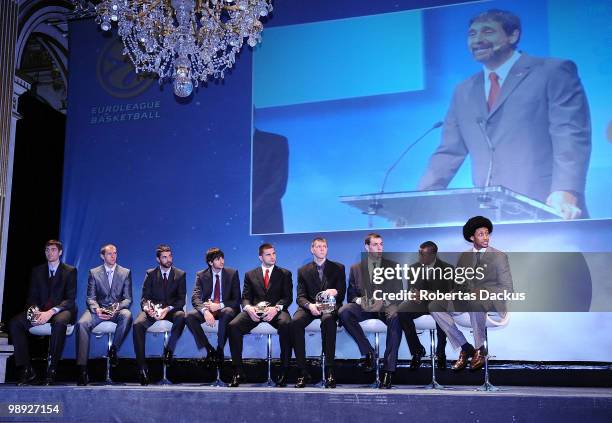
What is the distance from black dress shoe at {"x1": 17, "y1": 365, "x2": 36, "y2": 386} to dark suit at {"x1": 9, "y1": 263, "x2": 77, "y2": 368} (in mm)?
67

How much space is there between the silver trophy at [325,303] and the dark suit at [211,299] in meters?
0.79

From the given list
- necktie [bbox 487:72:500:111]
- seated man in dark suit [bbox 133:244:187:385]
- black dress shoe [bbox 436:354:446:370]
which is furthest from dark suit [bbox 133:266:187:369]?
necktie [bbox 487:72:500:111]

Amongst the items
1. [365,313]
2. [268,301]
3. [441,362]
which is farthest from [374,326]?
[268,301]

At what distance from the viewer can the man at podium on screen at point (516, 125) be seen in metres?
5.98

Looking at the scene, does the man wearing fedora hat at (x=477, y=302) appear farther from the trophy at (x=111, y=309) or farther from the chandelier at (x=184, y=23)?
the trophy at (x=111, y=309)

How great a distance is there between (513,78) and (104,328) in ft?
14.1

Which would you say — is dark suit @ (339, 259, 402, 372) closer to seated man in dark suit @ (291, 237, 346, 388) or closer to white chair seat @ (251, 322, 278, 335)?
seated man in dark suit @ (291, 237, 346, 388)

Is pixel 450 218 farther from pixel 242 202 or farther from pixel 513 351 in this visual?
pixel 242 202

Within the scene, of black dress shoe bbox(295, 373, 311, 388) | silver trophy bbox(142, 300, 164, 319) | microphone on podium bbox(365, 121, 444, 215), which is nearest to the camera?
black dress shoe bbox(295, 373, 311, 388)

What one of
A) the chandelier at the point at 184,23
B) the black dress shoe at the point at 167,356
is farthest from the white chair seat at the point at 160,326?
the chandelier at the point at 184,23

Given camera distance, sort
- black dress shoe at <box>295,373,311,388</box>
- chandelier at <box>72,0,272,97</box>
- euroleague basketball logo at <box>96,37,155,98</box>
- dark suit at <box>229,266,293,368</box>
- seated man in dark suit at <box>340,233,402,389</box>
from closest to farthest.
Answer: chandelier at <box>72,0,272,97</box>, black dress shoe at <box>295,373,311,388</box>, seated man in dark suit at <box>340,233,402,389</box>, dark suit at <box>229,266,293,368</box>, euroleague basketball logo at <box>96,37,155,98</box>

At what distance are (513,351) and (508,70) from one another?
256 centimetres

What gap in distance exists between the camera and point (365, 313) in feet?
17.7

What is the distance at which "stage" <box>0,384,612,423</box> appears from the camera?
3844 mm
